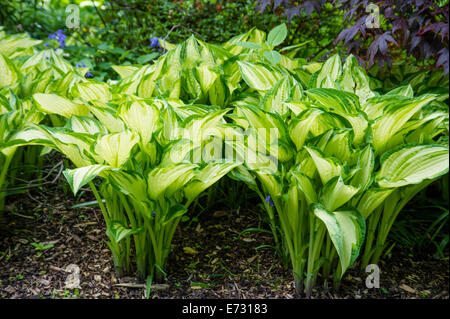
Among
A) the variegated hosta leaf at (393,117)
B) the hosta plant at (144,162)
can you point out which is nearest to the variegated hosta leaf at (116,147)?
the hosta plant at (144,162)

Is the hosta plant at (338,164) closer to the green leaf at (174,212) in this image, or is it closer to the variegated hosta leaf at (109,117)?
the green leaf at (174,212)

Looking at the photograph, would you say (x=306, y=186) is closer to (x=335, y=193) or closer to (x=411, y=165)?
(x=335, y=193)

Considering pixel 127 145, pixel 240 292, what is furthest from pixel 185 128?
pixel 240 292

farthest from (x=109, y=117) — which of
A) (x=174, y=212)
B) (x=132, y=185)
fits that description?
(x=174, y=212)

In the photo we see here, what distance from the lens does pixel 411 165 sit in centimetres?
143

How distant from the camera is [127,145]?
4.76 feet

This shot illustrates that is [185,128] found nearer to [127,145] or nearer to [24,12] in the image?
[127,145]

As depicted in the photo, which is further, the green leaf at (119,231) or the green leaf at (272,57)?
the green leaf at (272,57)

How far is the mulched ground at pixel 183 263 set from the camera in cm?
164

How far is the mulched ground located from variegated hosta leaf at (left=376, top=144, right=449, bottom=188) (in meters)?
0.51

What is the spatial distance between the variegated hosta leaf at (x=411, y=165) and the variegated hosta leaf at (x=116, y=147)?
0.86 metres

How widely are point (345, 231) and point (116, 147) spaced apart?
2.67 ft

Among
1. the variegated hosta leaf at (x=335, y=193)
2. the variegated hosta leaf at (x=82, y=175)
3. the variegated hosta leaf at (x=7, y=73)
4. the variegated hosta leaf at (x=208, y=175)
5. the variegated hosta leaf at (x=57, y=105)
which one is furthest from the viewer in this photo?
the variegated hosta leaf at (x=7, y=73)
